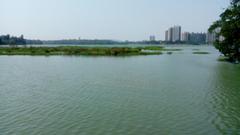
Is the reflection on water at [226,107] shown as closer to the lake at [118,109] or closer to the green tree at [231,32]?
the lake at [118,109]

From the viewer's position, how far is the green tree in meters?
35.1

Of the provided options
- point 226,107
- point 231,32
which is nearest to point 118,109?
point 226,107

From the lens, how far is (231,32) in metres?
35.7

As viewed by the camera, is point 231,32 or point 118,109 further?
point 231,32

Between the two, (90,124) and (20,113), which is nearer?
(90,124)

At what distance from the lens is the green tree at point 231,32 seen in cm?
3509

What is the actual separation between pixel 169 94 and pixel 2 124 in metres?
9.66

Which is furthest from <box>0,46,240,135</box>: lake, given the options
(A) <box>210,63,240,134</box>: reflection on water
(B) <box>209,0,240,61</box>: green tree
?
(B) <box>209,0,240,61</box>: green tree

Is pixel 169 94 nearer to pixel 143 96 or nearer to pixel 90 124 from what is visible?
pixel 143 96

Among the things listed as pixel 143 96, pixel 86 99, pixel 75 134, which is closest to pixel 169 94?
pixel 143 96

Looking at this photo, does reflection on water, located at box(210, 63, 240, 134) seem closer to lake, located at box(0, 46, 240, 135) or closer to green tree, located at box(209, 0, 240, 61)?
lake, located at box(0, 46, 240, 135)

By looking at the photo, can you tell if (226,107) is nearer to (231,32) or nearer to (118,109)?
(118,109)

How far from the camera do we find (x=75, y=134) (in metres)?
8.84

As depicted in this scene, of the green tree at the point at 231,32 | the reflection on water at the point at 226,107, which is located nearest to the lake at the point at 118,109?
the reflection on water at the point at 226,107
